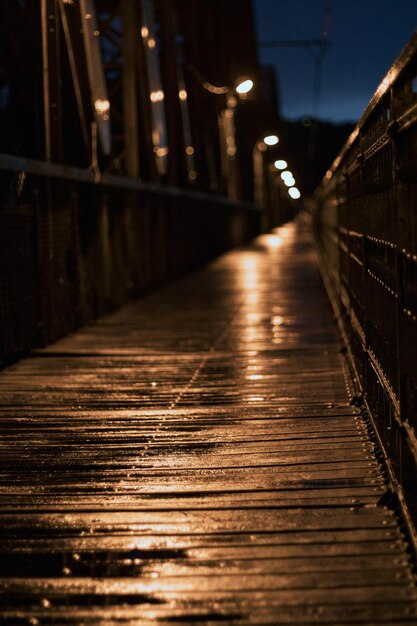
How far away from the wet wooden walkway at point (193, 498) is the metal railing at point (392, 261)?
0.77 ft

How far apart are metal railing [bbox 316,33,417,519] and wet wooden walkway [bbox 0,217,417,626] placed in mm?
234

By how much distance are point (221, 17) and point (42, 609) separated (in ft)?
104

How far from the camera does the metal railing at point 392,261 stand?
3473 mm

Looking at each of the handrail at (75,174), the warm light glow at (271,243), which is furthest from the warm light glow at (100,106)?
the warm light glow at (271,243)

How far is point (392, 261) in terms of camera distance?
13.7 ft

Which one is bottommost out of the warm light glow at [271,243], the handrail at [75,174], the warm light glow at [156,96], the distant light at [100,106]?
the warm light glow at [271,243]

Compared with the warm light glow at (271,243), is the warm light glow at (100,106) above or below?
above

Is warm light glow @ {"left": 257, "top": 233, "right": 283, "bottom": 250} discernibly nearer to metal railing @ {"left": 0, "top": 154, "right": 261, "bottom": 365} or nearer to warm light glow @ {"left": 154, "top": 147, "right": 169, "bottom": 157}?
warm light glow @ {"left": 154, "top": 147, "right": 169, "bottom": 157}

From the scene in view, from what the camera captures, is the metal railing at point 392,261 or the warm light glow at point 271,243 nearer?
the metal railing at point 392,261

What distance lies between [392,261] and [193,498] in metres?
1.18

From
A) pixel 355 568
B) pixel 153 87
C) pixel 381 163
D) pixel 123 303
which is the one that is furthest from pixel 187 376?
pixel 153 87

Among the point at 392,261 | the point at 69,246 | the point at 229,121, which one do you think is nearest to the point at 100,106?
the point at 69,246

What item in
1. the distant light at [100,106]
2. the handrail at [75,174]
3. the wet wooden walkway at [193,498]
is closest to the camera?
the wet wooden walkway at [193,498]

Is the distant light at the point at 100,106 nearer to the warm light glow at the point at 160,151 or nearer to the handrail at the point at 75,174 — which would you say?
the handrail at the point at 75,174
